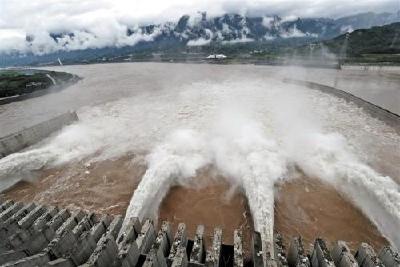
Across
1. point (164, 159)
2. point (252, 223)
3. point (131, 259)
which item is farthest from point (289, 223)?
point (164, 159)

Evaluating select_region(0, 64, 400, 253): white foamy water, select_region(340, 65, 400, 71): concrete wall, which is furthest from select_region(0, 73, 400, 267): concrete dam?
select_region(340, 65, 400, 71): concrete wall

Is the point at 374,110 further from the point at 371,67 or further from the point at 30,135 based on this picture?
the point at 371,67

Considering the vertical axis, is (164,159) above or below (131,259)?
below

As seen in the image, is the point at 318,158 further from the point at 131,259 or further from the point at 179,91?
the point at 179,91

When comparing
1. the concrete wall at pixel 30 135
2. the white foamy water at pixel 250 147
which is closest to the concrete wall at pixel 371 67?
the white foamy water at pixel 250 147

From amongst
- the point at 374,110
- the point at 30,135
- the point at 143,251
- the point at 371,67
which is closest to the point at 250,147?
the point at 143,251

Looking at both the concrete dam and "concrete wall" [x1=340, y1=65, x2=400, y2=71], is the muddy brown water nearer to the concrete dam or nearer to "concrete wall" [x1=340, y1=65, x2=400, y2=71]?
the concrete dam

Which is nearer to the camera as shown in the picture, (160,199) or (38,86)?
(160,199)
